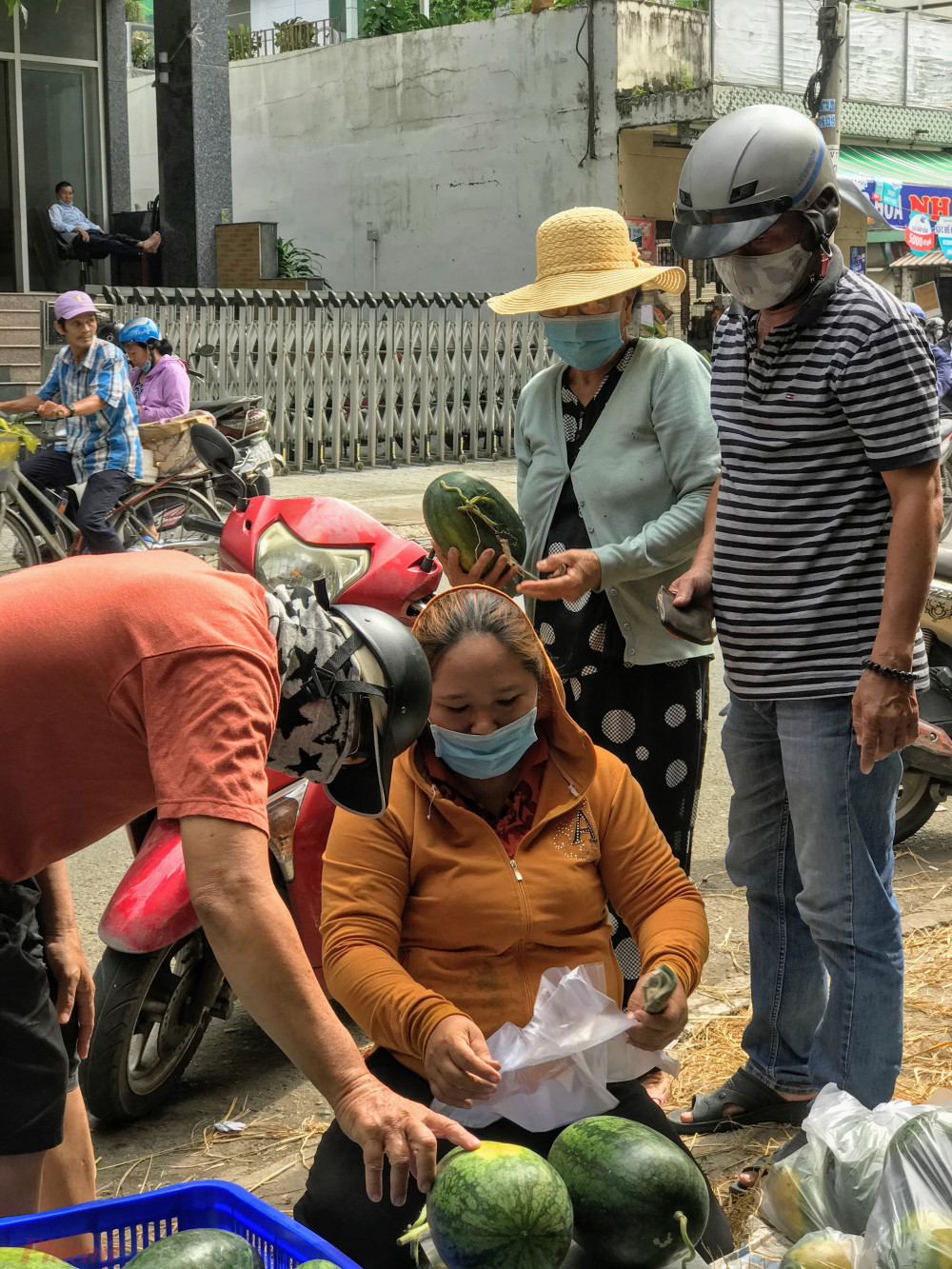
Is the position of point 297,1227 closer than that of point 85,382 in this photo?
Yes

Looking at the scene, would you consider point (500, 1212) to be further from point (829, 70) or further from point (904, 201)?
point (904, 201)

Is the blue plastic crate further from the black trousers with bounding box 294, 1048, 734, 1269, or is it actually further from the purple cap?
the purple cap

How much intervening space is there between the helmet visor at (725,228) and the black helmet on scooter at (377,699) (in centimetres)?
122

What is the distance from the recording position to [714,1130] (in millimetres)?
3305

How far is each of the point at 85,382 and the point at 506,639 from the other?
22.9ft

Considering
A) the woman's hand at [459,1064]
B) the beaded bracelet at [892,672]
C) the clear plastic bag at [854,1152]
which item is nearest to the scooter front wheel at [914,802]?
the beaded bracelet at [892,672]

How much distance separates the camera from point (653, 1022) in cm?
244

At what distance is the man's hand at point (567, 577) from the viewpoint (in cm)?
330

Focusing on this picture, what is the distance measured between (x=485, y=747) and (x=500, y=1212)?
3.63ft

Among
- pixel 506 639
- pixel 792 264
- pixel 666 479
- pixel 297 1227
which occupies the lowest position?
pixel 297 1227

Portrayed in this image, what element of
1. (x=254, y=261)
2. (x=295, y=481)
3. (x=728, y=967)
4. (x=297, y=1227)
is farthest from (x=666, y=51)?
(x=297, y=1227)

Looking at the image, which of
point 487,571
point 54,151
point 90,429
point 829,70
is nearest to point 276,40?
point 54,151

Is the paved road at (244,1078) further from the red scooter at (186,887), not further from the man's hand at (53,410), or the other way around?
the man's hand at (53,410)

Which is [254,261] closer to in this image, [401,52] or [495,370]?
[495,370]
